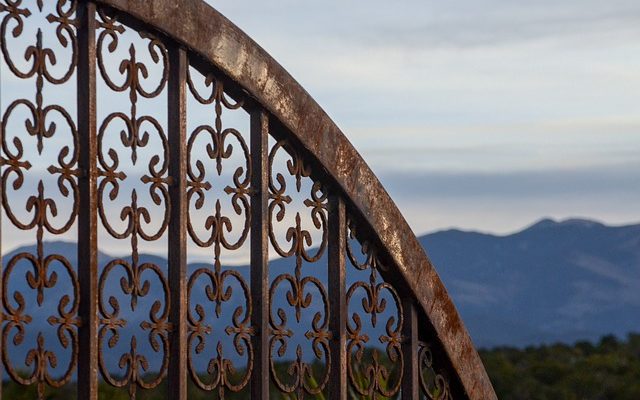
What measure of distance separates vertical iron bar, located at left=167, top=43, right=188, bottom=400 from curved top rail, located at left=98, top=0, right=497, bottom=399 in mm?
132

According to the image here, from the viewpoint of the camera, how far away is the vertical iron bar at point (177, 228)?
4.52 m

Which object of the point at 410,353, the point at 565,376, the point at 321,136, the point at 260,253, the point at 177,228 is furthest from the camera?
the point at 565,376

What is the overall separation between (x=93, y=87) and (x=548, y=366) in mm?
11757

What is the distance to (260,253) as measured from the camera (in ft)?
15.8

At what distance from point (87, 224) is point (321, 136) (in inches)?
44.2

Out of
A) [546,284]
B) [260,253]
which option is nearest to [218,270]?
[260,253]

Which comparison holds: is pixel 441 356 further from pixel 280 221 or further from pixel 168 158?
pixel 168 158

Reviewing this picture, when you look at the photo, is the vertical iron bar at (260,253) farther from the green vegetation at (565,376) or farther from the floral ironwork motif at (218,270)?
the green vegetation at (565,376)

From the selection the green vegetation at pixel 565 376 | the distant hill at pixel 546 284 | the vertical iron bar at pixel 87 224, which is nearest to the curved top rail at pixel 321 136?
the vertical iron bar at pixel 87 224

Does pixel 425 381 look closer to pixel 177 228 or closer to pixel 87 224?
pixel 177 228

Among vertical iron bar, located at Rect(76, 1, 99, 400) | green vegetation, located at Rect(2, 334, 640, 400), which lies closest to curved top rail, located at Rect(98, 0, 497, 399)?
vertical iron bar, located at Rect(76, 1, 99, 400)

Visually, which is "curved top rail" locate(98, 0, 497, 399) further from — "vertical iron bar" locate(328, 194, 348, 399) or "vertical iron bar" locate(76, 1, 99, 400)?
"vertical iron bar" locate(76, 1, 99, 400)

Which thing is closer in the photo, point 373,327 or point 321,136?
point 321,136

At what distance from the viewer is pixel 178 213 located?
179 inches
